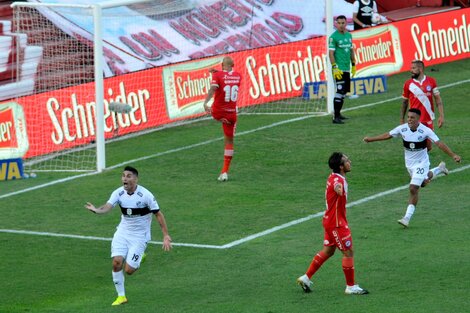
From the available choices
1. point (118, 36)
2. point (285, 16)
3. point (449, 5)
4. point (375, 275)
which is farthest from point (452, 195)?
point (449, 5)

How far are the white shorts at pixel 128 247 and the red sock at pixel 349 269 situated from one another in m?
2.66

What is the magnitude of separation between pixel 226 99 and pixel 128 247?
24.0 ft

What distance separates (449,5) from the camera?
3950 cm

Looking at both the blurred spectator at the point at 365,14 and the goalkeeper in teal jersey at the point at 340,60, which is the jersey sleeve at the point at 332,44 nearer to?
the goalkeeper in teal jersey at the point at 340,60

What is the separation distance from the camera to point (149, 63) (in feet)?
94.0

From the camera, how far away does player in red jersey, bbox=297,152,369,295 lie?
14.0 metres

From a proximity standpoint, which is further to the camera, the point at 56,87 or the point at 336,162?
the point at 56,87

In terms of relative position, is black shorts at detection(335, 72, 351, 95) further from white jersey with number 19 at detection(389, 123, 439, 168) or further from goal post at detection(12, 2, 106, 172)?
white jersey with number 19 at detection(389, 123, 439, 168)

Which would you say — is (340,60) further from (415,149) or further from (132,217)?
(132,217)

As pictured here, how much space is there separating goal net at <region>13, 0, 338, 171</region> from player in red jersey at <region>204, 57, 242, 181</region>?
2.88 metres

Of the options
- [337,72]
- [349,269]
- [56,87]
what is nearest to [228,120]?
[56,87]

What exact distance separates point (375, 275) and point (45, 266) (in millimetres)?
4909

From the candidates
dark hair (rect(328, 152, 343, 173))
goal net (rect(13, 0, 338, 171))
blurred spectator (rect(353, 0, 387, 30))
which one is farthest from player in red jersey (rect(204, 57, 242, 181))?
blurred spectator (rect(353, 0, 387, 30))

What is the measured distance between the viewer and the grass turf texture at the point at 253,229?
14391 millimetres
